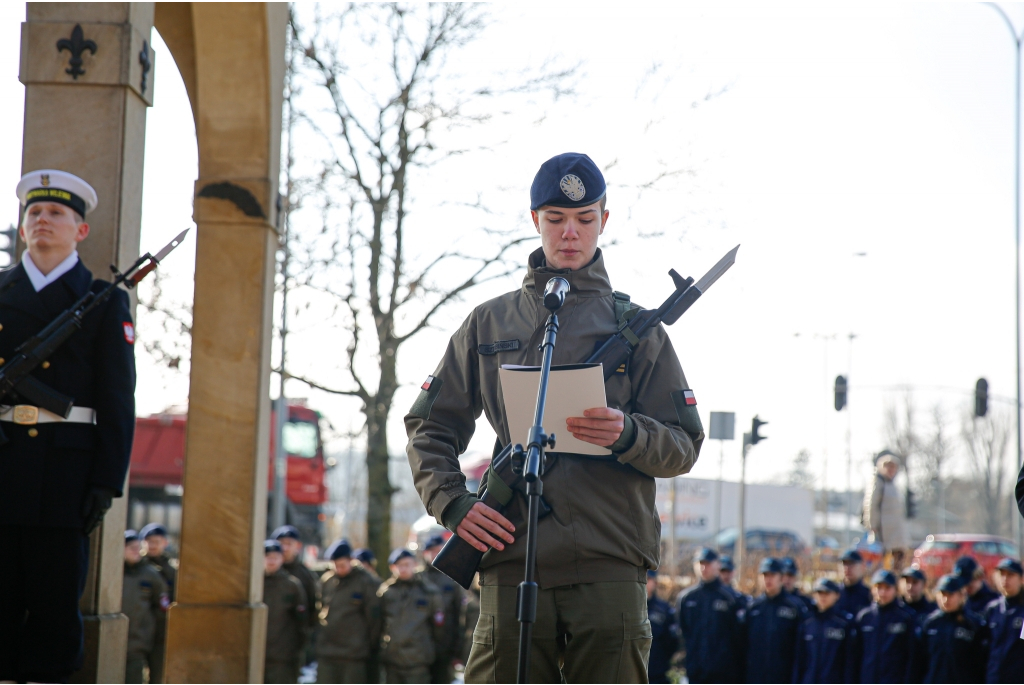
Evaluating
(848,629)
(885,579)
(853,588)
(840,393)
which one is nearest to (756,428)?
(840,393)

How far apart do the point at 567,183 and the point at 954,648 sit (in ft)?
28.0

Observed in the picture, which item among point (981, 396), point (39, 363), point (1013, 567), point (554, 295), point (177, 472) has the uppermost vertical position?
point (981, 396)

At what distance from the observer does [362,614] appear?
12766 millimetres

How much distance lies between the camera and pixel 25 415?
4277mm

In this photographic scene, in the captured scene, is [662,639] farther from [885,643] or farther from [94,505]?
[94,505]

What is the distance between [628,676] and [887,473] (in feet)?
39.1

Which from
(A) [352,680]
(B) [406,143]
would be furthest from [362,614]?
(B) [406,143]

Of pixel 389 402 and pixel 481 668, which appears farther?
pixel 389 402

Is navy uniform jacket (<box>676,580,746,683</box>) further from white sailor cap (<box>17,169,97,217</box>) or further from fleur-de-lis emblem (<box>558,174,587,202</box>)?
fleur-de-lis emblem (<box>558,174,587,202</box>)

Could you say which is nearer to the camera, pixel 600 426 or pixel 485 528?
pixel 600 426

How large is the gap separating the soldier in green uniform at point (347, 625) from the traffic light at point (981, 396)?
15309 millimetres

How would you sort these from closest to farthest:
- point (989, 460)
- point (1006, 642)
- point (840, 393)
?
point (1006, 642) < point (840, 393) < point (989, 460)

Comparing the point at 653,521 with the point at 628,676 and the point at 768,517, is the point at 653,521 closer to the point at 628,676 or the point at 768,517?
the point at 628,676

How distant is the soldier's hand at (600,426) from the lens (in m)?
3.15
